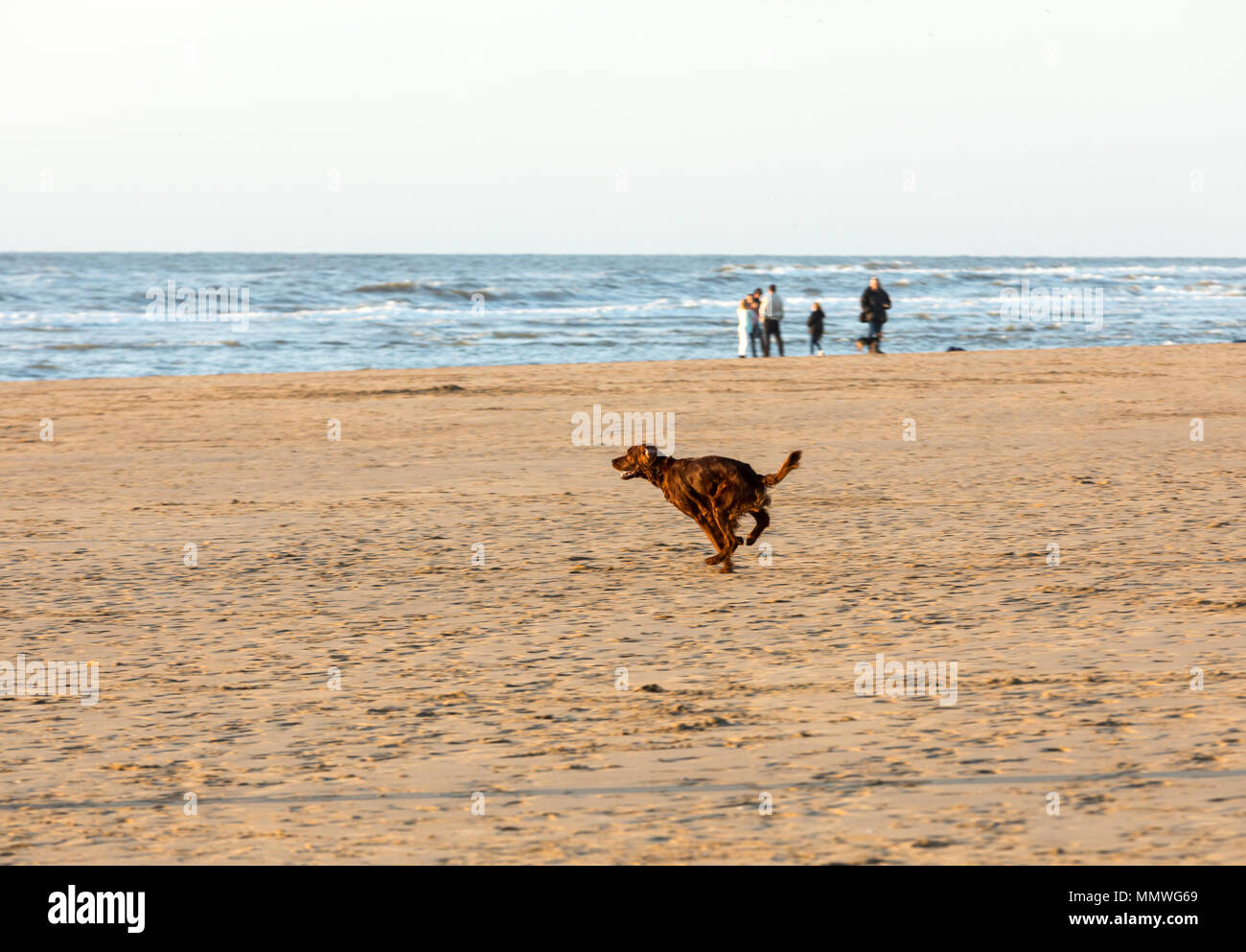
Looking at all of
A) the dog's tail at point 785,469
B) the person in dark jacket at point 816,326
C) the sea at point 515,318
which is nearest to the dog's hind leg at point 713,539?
the dog's tail at point 785,469

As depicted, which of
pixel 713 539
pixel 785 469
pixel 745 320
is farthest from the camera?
pixel 745 320

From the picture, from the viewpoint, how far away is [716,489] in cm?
842

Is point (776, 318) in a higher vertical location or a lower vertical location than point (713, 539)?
higher

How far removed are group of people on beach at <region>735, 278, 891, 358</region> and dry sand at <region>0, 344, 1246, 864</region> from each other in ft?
42.0

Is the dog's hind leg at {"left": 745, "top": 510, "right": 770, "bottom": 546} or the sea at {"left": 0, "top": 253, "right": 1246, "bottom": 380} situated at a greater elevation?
the sea at {"left": 0, "top": 253, "right": 1246, "bottom": 380}

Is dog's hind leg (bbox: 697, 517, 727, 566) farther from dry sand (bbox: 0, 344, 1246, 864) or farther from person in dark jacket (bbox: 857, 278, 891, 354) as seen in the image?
person in dark jacket (bbox: 857, 278, 891, 354)

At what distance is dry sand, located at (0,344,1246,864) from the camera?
14.6 ft

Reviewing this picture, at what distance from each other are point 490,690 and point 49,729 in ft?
5.83

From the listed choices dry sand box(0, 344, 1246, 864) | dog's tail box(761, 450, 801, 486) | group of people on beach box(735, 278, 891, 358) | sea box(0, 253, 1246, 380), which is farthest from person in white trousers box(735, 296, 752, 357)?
dog's tail box(761, 450, 801, 486)

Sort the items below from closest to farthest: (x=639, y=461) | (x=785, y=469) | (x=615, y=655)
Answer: (x=615, y=655)
(x=785, y=469)
(x=639, y=461)

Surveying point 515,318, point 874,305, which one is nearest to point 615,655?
point 874,305

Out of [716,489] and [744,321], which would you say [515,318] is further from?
[716,489]

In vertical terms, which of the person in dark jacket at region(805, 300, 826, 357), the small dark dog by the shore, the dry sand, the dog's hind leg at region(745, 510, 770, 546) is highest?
the person in dark jacket at region(805, 300, 826, 357)

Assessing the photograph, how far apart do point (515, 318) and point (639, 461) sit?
35.0m
